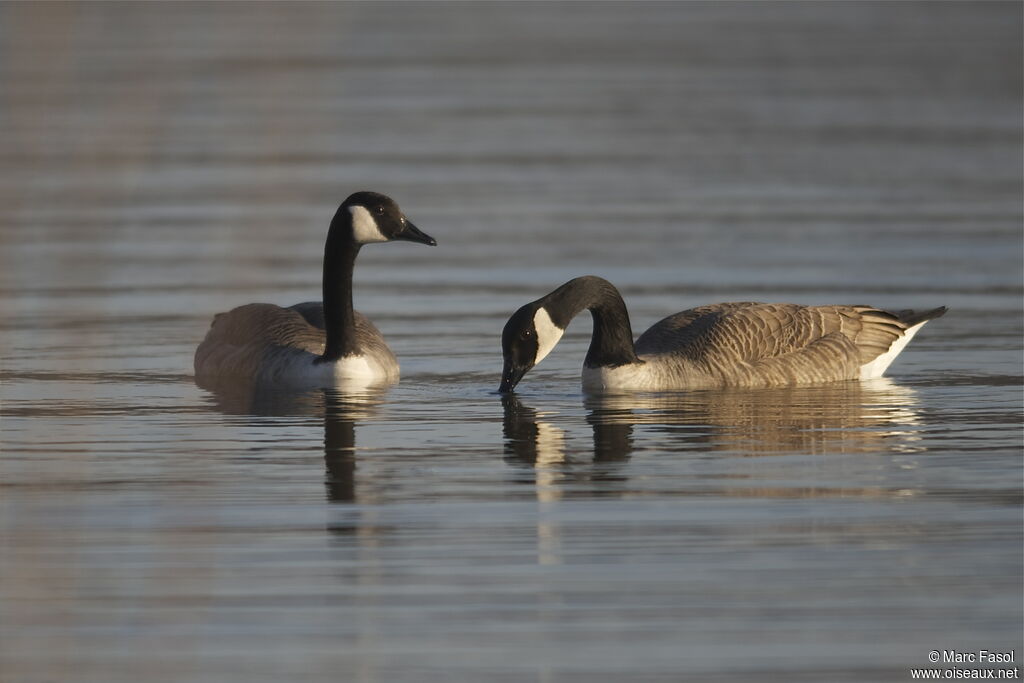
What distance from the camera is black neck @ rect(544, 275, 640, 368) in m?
14.0

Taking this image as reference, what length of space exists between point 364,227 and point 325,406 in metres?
1.91

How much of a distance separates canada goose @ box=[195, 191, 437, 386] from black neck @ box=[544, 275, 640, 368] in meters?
1.26

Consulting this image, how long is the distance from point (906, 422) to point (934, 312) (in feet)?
10.5

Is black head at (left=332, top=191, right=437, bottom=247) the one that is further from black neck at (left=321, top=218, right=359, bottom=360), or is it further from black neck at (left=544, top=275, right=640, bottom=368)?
black neck at (left=544, top=275, right=640, bottom=368)

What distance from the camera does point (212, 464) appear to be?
35.9 ft

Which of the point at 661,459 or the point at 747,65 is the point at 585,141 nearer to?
the point at 747,65

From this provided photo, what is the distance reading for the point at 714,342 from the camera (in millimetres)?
14352

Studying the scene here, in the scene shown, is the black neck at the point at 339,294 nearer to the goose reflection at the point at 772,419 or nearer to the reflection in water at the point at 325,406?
the reflection in water at the point at 325,406

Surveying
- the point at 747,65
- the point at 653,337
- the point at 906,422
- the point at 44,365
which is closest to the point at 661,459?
the point at 906,422

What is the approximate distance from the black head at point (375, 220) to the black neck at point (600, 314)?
139 cm

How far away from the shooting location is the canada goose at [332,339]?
14.5m

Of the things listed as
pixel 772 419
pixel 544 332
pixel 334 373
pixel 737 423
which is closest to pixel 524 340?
pixel 544 332

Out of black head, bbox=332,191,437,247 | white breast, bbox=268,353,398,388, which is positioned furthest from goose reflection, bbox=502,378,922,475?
black head, bbox=332,191,437,247

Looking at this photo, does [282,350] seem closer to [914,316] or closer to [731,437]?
[731,437]
